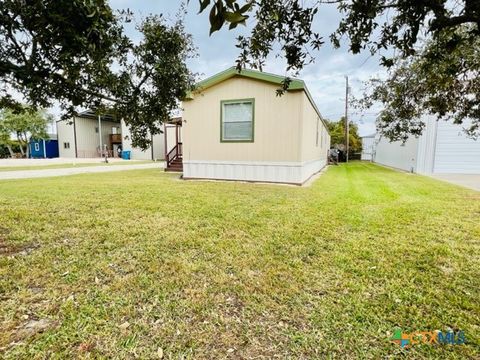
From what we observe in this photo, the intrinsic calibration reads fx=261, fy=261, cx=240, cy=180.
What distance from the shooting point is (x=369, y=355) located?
66.1 inches

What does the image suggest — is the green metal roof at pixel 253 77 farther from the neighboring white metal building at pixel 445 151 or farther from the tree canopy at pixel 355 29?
the neighboring white metal building at pixel 445 151

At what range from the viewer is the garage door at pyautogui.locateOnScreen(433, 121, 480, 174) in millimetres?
12734

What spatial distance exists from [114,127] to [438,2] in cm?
3588

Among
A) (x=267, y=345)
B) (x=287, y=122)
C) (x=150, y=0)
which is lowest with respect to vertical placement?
(x=267, y=345)

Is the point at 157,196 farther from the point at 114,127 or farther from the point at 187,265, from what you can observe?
the point at 114,127

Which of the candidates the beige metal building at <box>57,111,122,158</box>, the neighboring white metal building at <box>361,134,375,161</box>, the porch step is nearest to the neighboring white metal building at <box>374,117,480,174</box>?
the porch step

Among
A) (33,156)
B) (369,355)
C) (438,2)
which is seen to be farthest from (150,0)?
(33,156)

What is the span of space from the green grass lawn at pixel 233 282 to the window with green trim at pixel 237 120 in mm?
4250

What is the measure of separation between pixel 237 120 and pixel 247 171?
175 centimetres

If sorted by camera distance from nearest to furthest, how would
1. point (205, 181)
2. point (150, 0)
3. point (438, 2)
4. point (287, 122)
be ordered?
point (438, 2), point (150, 0), point (287, 122), point (205, 181)

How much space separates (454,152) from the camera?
42.3ft
